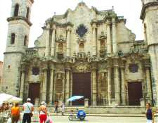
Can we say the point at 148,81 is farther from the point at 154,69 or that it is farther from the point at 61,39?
the point at 61,39

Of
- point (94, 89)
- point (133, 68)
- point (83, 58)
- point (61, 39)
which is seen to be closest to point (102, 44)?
point (83, 58)

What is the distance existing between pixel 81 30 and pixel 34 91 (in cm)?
1073

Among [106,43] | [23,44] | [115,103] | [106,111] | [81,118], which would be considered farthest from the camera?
[23,44]

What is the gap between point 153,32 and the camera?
24719 millimetres

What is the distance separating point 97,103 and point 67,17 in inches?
522

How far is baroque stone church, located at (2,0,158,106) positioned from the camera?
25906mm

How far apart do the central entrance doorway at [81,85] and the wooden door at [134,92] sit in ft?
Answer: 17.0

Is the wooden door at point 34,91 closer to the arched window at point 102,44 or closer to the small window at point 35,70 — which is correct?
the small window at point 35,70

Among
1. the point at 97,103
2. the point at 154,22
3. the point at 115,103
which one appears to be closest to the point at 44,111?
the point at 115,103

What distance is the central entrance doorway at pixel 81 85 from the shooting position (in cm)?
2805

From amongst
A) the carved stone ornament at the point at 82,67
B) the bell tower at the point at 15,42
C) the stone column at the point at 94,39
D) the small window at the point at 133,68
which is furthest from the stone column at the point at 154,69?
the bell tower at the point at 15,42

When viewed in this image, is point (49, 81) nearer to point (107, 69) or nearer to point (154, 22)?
point (107, 69)

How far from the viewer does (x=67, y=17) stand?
1250 inches

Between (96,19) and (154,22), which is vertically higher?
(96,19)
